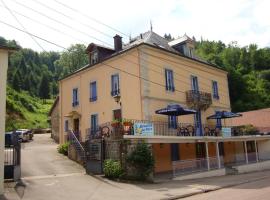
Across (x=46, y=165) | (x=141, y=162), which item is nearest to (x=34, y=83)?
A: (x=46, y=165)

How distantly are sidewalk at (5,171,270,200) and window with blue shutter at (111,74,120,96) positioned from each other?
7.96 meters

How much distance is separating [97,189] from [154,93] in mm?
9251

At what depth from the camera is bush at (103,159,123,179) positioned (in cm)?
1688

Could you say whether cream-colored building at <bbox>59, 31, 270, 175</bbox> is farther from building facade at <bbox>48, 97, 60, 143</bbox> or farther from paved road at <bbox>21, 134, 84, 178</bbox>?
building facade at <bbox>48, 97, 60, 143</bbox>

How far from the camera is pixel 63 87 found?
29859 mm

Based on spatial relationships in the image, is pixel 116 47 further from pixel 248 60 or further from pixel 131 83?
pixel 248 60

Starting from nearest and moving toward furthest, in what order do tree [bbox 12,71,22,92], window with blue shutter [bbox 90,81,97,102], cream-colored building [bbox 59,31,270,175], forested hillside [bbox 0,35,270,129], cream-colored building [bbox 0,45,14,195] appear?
1. cream-colored building [bbox 0,45,14,195]
2. cream-colored building [bbox 59,31,270,175]
3. window with blue shutter [bbox 90,81,97,102]
4. forested hillside [bbox 0,35,270,129]
5. tree [bbox 12,71,22,92]

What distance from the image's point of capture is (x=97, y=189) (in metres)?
14.5

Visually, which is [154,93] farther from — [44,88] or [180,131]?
[44,88]

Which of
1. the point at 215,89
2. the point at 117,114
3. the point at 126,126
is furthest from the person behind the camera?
the point at 215,89

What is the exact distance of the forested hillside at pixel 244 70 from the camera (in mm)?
55906

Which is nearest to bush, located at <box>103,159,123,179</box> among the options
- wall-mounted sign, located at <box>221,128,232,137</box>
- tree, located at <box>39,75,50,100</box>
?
wall-mounted sign, located at <box>221,128,232,137</box>

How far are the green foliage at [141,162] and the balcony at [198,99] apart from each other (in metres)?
8.98

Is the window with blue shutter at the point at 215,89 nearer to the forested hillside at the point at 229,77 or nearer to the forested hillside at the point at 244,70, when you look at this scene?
the forested hillside at the point at 229,77
